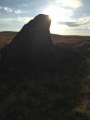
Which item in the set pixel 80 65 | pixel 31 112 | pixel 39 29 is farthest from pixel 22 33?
pixel 31 112

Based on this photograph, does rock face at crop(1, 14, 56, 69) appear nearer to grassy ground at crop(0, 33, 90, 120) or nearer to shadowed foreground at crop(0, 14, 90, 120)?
shadowed foreground at crop(0, 14, 90, 120)

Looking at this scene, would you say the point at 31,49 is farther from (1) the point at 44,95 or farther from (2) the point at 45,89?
(1) the point at 44,95

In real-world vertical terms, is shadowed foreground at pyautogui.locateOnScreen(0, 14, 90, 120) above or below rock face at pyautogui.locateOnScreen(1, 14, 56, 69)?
below

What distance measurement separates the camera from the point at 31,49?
53.0ft

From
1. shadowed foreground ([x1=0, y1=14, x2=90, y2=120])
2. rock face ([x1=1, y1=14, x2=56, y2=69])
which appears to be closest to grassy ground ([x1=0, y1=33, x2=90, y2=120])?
shadowed foreground ([x1=0, y1=14, x2=90, y2=120])

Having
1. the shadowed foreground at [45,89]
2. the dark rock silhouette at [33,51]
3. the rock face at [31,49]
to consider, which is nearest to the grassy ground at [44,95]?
the shadowed foreground at [45,89]

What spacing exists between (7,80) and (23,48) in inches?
143

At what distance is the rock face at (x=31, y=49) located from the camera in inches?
611

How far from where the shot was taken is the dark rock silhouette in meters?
15.5

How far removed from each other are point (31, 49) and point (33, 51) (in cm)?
24

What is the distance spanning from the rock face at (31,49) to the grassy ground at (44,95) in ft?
3.67

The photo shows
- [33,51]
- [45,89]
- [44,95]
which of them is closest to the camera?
[44,95]

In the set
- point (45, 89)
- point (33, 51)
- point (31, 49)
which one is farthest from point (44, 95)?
point (31, 49)

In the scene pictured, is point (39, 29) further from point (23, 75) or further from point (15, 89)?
point (15, 89)
